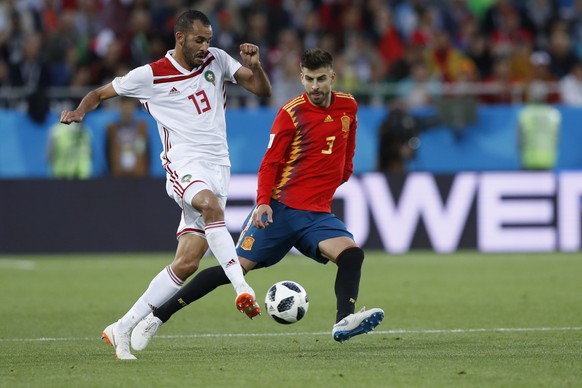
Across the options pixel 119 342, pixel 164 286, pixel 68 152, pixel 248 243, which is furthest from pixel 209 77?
pixel 68 152

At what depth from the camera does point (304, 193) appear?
348 inches

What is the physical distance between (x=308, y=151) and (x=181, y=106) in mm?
1000

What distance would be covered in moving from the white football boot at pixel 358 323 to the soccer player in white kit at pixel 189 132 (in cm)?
77

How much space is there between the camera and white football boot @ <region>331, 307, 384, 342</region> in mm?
8008

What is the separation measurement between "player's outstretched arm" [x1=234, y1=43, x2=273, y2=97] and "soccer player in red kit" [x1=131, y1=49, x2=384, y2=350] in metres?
0.25

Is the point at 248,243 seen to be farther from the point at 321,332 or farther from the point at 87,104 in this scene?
the point at 87,104

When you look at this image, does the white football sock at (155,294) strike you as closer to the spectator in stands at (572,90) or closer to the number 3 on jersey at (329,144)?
the number 3 on jersey at (329,144)

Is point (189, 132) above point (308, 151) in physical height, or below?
above

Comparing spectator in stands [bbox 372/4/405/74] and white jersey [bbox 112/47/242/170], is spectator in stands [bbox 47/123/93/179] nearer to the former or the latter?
spectator in stands [bbox 372/4/405/74]

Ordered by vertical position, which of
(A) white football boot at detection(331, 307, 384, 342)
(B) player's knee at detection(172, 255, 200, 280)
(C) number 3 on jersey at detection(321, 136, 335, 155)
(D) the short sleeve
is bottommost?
(A) white football boot at detection(331, 307, 384, 342)

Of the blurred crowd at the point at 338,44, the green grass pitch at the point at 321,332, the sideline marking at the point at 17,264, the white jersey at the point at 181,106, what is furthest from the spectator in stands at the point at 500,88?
the white jersey at the point at 181,106

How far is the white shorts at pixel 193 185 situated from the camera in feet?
27.2

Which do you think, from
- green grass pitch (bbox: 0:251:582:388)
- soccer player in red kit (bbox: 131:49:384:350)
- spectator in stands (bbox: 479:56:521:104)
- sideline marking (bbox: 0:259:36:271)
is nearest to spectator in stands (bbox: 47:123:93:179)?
sideline marking (bbox: 0:259:36:271)

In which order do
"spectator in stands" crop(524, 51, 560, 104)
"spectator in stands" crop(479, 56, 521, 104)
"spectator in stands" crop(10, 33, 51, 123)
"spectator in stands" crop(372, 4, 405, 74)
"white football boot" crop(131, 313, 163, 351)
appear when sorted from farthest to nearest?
"spectator in stands" crop(372, 4, 405, 74) → "spectator in stands" crop(479, 56, 521, 104) → "spectator in stands" crop(524, 51, 560, 104) → "spectator in stands" crop(10, 33, 51, 123) → "white football boot" crop(131, 313, 163, 351)
